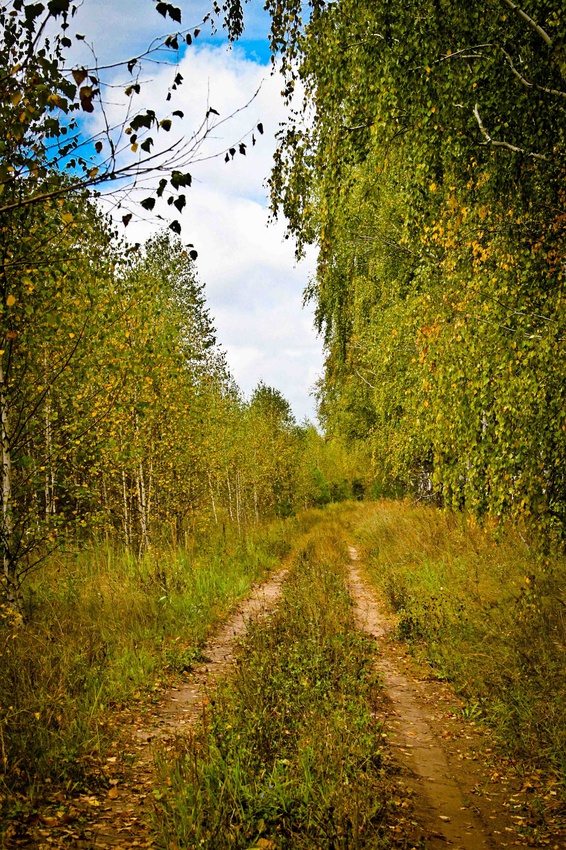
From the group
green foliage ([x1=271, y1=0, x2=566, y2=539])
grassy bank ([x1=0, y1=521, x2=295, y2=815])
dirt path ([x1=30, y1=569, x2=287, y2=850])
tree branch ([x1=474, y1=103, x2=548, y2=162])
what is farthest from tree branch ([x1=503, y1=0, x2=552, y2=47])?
grassy bank ([x1=0, y1=521, x2=295, y2=815])

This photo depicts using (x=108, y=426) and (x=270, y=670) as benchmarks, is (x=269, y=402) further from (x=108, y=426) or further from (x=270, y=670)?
(x=270, y=670)

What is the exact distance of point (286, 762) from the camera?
413cm

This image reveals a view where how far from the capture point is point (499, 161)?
470 cm

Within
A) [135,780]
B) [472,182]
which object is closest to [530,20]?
[472,182]

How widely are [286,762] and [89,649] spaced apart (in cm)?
338

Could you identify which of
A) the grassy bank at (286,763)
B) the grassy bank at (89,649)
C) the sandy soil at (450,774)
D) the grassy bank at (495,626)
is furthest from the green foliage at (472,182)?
the grassy bank at (89,649)

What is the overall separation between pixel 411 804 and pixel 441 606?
4.38m

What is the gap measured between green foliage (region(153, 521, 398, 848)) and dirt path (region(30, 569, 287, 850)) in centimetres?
27

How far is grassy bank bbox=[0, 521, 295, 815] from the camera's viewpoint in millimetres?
4277

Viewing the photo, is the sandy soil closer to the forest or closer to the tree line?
the forest

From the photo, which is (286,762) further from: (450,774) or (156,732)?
(156,732)

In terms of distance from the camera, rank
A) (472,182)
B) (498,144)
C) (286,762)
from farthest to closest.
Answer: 1. (472,182)
2. (498,144)
3. (286,762)

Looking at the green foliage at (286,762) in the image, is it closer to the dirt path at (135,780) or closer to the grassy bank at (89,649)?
the dirt path at (135,780)

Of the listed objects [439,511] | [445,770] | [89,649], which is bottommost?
[445,770]
